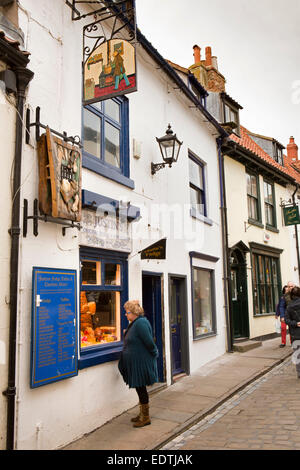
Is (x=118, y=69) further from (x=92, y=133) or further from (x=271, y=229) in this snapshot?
(x=271, y=229)

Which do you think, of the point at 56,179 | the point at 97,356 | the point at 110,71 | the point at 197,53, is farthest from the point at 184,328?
the point at 197,53

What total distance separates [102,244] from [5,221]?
6.44ft

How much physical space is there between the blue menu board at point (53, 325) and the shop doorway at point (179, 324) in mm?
3845

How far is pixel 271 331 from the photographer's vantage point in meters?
15.2

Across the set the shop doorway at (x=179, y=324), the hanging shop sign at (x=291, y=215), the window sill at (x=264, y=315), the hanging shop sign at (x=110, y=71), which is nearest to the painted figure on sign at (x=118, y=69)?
the hanging shop sign at (x=110, y=71)

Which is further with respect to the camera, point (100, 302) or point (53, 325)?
point (100, 302)

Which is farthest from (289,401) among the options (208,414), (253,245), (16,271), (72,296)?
(253,245)

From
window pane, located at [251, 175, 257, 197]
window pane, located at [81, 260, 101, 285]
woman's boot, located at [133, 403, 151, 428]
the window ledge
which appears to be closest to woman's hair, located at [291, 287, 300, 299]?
the window ledge

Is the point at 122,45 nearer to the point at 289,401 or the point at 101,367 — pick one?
the point at 101,367

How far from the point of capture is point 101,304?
6617 mm

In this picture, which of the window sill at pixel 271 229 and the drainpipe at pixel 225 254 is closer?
the drainpipe at pixel 225 254

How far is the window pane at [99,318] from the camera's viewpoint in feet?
20.4

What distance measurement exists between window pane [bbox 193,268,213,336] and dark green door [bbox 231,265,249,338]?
216cm

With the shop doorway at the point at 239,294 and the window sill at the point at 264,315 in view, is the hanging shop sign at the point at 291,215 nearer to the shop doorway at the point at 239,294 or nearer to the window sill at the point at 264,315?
the window sill at the point at 264,315
